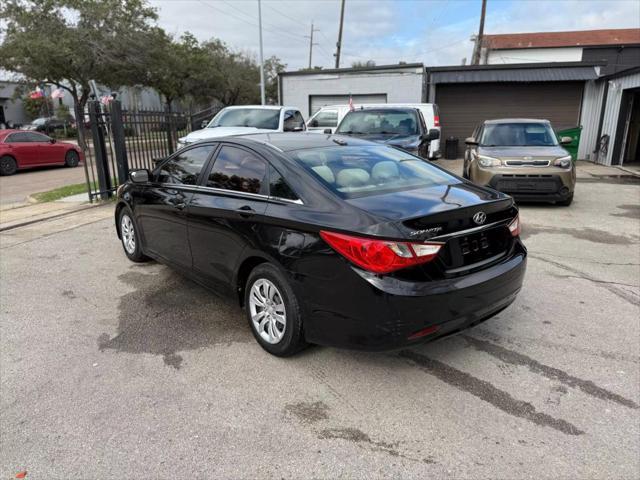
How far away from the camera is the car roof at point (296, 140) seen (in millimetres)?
3891

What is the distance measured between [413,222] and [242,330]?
189cm

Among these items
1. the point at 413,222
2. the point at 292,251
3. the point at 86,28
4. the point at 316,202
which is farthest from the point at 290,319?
the point at 86,28

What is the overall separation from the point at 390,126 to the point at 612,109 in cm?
1076

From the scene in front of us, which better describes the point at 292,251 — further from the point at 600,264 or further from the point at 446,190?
the point at 600,264

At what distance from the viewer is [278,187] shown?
347 cm

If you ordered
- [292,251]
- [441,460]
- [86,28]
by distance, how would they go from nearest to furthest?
[441,460] → [292,251] → [86,28]

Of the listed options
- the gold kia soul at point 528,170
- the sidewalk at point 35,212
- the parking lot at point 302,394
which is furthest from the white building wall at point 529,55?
the parking lot at point 302,394

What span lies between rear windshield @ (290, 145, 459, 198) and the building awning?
15617 mm

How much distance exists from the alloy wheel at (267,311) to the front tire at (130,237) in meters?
2.44

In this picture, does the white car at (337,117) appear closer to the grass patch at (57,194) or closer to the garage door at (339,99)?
the garage door at (339,99)

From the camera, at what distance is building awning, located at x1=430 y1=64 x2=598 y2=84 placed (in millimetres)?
17453

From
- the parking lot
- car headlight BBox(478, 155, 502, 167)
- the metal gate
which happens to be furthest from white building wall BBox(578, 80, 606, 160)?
the parking lot

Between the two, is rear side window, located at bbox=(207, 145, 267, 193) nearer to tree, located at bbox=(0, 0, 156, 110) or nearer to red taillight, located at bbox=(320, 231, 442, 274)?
red taillight, located at bbox=(320, 231, 442, 274)

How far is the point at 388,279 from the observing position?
280 centimetres
